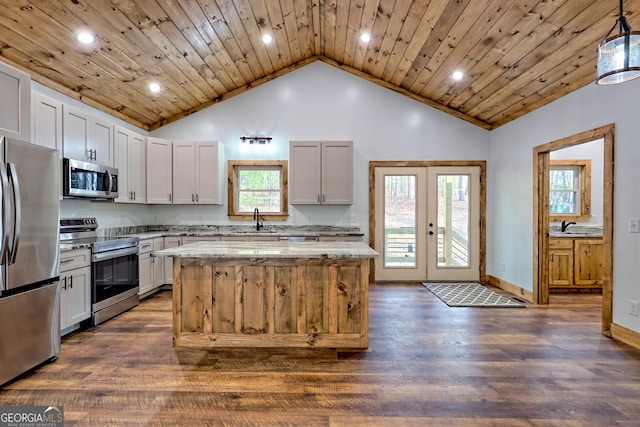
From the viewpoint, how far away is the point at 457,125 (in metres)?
5.51

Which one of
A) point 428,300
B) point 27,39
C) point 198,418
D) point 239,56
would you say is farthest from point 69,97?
point 428,300

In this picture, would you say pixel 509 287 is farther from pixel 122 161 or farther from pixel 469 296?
pixel 122 161

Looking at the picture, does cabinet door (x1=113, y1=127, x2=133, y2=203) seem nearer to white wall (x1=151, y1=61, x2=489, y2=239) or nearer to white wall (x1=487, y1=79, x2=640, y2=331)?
white wall (x1=151, y1=61, x2=489, y2=239)

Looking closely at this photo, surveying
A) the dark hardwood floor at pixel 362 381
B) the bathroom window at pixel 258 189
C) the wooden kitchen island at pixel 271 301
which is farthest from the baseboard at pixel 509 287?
the bathroom window at pixel 258 189

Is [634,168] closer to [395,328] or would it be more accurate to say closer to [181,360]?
[395,328]

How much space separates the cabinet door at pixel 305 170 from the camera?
16.9 feet

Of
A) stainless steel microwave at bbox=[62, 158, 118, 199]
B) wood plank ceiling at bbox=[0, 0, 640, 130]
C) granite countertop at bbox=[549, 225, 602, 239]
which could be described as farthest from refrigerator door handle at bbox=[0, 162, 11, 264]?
granite countertop at bbox=[549, 225, 602, 239]

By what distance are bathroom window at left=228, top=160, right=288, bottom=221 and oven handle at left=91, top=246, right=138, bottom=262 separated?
1677 mm

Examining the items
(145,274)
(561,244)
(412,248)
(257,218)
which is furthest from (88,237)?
(561,244)

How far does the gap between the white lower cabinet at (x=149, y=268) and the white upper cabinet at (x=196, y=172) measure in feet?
2.68

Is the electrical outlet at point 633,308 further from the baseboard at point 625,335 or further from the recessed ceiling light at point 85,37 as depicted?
the recessed ceiling light at point 85,37

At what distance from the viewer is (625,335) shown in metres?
3.01

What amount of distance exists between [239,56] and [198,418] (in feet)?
14.0

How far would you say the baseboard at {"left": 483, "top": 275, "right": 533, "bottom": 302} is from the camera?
178 inches
